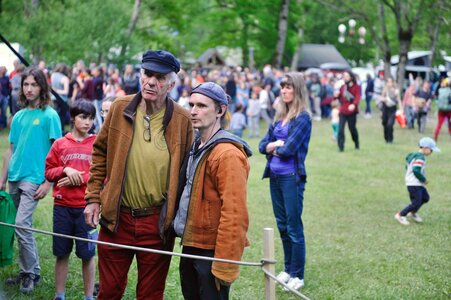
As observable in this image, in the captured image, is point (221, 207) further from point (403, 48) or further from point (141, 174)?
point (403, 48)

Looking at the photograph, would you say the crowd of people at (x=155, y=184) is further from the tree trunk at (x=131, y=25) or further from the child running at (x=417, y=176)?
the tree trunk at (x=131, y=25)

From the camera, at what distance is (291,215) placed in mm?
7340

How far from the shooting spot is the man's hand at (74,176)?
6.25 m

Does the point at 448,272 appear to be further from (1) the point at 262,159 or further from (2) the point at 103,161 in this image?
(1) the point at 262,159

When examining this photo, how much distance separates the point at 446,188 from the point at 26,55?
16388 mm

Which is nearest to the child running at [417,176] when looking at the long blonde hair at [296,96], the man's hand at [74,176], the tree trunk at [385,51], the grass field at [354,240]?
the grass field at [354,240]

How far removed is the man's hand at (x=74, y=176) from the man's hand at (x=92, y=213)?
3.75 feet

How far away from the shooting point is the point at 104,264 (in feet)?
17.0

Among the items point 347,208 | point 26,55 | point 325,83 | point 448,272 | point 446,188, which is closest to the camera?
point 448,272

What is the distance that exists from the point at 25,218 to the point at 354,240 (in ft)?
15.4

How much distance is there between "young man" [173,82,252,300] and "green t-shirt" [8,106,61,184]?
2412mm

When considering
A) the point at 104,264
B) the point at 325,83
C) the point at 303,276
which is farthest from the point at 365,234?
the point at 325,83

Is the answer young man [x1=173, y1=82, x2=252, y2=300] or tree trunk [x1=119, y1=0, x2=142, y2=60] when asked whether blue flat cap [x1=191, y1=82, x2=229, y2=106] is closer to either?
young man [x1=173, y1=82, x2=252, y2=300]

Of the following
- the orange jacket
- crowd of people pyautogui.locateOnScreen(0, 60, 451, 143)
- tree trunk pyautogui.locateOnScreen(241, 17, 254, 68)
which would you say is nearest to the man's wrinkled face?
the orange jacket
